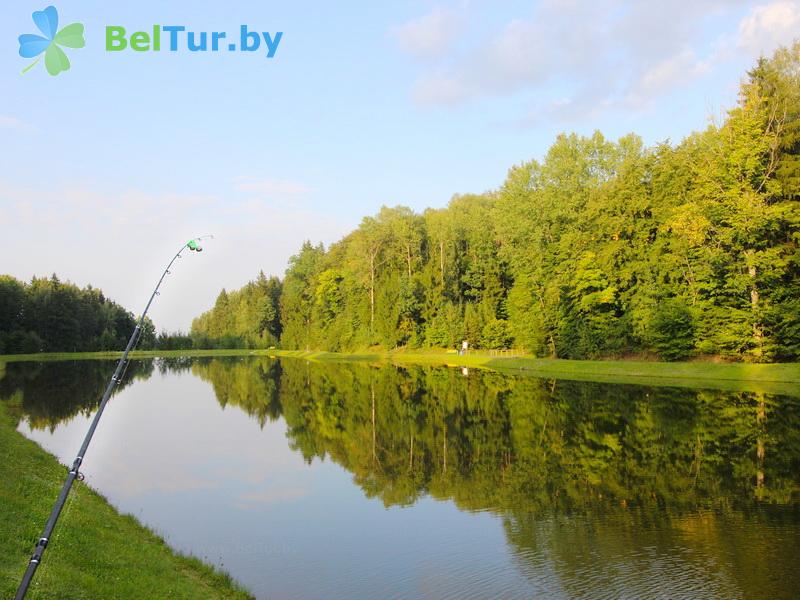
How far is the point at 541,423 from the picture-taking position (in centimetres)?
2745

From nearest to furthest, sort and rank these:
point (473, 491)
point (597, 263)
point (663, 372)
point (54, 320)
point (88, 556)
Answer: point (88, 556) < point (473, 491) < point (663, 372) < point (597, 263) < point (54, 320)

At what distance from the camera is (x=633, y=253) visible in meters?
55.4

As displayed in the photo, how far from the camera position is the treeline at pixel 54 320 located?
111 metres

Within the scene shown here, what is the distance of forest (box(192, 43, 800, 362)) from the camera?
43.7 m

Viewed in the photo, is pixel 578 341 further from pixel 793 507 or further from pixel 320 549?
pixel 320 549

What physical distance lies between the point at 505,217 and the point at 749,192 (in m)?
36.1

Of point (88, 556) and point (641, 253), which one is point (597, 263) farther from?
point (88, 556)

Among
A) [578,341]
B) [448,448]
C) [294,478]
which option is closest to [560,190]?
[578,341]

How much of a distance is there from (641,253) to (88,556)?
51795mm

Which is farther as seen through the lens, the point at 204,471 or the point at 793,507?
the point at 204,471

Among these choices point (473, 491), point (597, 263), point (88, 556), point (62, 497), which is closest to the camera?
point (62, 497)

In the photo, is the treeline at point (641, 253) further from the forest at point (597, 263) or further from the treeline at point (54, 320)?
the treeline at point (54, 320)

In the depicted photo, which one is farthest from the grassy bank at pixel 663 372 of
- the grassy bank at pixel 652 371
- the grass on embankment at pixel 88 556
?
the grass on embankment at pixel 88 556

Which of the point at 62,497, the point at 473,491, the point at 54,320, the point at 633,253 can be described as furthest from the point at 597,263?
the point at 54,320
